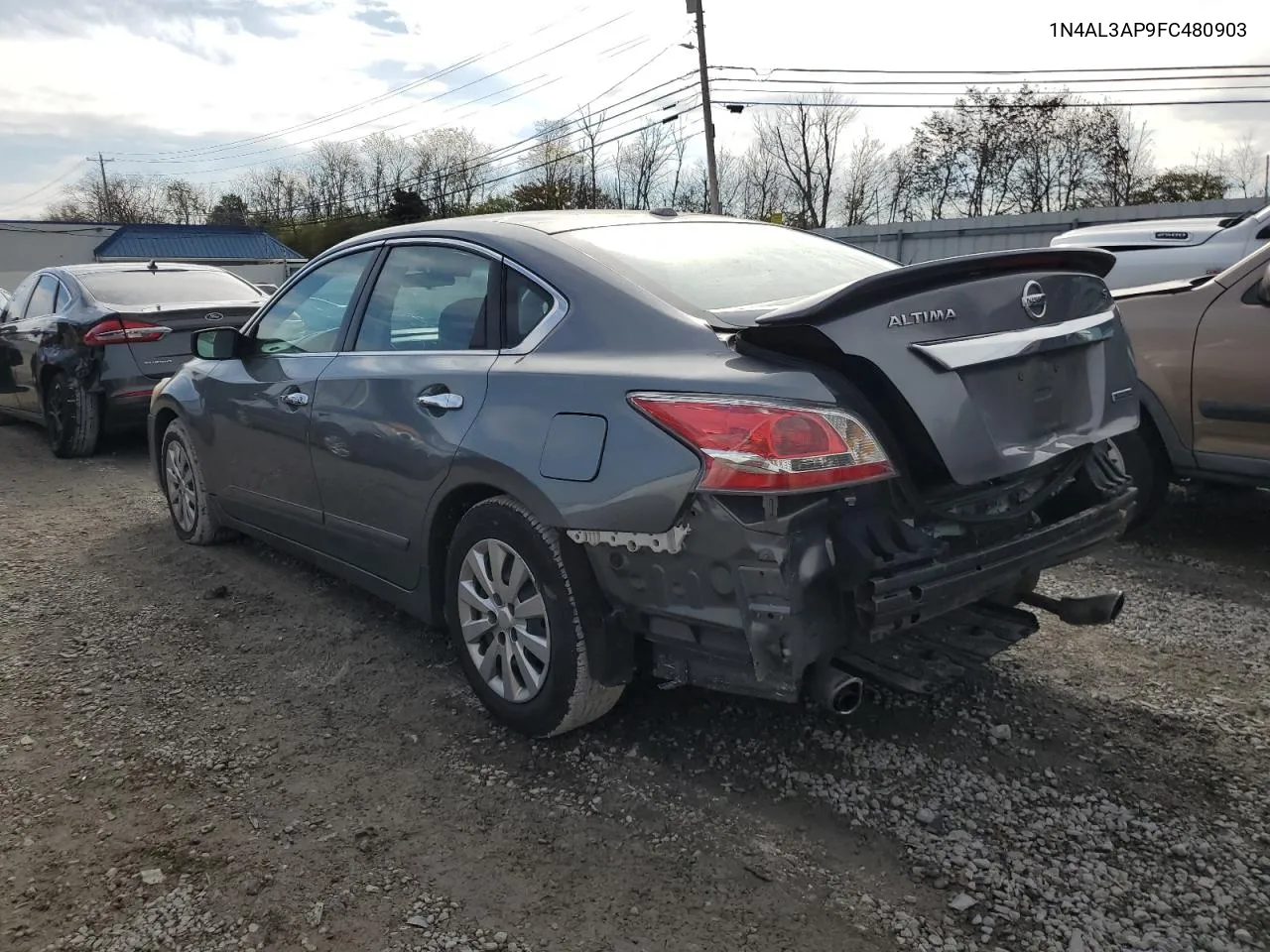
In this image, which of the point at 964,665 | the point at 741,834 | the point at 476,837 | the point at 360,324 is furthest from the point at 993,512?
the point at 360,324

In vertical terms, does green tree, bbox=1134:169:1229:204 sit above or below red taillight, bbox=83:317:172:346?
above

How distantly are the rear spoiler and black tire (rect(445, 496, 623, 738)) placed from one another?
3.07ft

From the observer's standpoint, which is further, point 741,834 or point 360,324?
point 360,324

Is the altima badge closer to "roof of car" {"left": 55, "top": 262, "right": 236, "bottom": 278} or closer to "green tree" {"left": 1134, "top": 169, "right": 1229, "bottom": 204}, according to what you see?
"roof of car" {"left": 55, "top": 262, "right": 236, "bottom": 278}

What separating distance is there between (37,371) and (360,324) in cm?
572

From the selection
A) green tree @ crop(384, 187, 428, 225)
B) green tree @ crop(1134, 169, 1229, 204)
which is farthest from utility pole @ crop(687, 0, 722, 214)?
green tree @ crop(384, 187, 428, 225)

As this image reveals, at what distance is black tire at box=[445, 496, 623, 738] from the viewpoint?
110 inches

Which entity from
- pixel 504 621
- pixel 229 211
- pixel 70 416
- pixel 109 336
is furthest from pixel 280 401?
pixel 229 211

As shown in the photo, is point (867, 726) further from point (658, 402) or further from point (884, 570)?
point (658, 402)

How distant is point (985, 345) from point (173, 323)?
21.9 feet

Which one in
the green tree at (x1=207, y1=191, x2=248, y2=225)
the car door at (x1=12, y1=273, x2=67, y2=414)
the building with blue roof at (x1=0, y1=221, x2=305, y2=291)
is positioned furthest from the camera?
the green tree at (x1=207, y1=191, x2=248, y2=225)

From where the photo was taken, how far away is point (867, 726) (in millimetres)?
3096

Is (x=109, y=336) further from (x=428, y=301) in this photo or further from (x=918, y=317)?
(x=918, y=317)

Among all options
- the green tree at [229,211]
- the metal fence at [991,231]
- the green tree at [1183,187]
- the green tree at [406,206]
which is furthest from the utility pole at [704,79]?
the green tree at [229,211]
